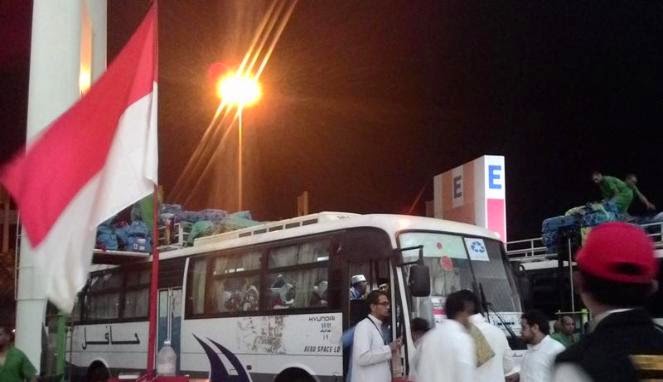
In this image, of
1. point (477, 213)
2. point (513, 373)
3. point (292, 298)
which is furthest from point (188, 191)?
point (513, 373)

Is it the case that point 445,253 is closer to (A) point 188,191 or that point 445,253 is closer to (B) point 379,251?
(B) point 379,251

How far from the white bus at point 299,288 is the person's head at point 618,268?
23.9 feet

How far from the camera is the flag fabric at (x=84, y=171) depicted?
245 inches

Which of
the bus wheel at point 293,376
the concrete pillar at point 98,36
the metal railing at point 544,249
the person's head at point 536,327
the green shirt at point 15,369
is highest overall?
the concrete pillar at point 98,36

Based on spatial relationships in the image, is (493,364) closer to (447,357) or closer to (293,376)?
(447,357)

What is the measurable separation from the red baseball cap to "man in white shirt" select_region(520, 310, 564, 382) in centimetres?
299

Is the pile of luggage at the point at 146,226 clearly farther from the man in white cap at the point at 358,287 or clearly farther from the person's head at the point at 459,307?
the person's head at the point at 459,307

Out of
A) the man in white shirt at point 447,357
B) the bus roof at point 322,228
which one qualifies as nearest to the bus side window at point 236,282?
the bus roof at point 322,228

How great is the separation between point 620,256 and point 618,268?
0.04 m

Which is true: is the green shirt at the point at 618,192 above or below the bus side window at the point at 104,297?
above

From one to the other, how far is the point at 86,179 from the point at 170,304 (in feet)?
27.1

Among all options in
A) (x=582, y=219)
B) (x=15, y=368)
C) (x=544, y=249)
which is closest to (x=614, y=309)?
(x=15, y=368)

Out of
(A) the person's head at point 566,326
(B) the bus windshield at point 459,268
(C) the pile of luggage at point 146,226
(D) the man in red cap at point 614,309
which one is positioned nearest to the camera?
(D) the man in red cap at point 614,309

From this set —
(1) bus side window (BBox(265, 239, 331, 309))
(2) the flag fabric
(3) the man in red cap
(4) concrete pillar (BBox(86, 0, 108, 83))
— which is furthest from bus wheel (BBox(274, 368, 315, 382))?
(3) the man in red cap
